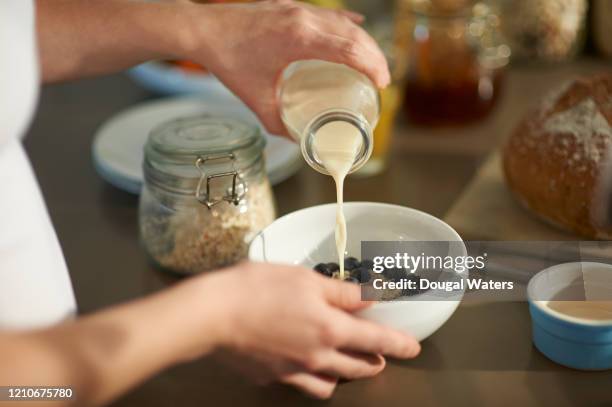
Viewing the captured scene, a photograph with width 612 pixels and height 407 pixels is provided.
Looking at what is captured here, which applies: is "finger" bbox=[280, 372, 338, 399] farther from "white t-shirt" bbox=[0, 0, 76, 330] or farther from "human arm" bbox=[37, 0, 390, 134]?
"human arm" bbox=[37, 0, 390, 134]

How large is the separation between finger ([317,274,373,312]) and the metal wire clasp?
0.28 metres

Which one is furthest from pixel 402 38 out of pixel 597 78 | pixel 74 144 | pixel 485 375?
pixel 485 375

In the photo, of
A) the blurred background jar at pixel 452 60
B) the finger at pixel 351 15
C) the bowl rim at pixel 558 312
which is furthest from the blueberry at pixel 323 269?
the blurred background jar at pixel 452 60

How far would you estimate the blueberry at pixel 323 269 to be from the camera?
2.90ft

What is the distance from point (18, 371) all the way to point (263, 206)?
466 millimetres

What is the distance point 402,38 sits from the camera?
1.44 meters

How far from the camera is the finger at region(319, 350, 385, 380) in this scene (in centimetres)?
72

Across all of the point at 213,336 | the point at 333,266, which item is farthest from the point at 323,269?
→ the point at 213,336

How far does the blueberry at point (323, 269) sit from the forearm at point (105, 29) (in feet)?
1.08

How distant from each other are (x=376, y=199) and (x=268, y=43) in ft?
1.14

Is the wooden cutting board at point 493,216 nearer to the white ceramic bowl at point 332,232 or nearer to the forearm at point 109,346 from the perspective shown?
the white ceramic bowl at point 332,232

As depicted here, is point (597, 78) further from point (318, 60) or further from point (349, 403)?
point (349, 403)

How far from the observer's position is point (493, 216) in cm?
112

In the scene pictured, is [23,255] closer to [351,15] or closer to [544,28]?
[351,15]
